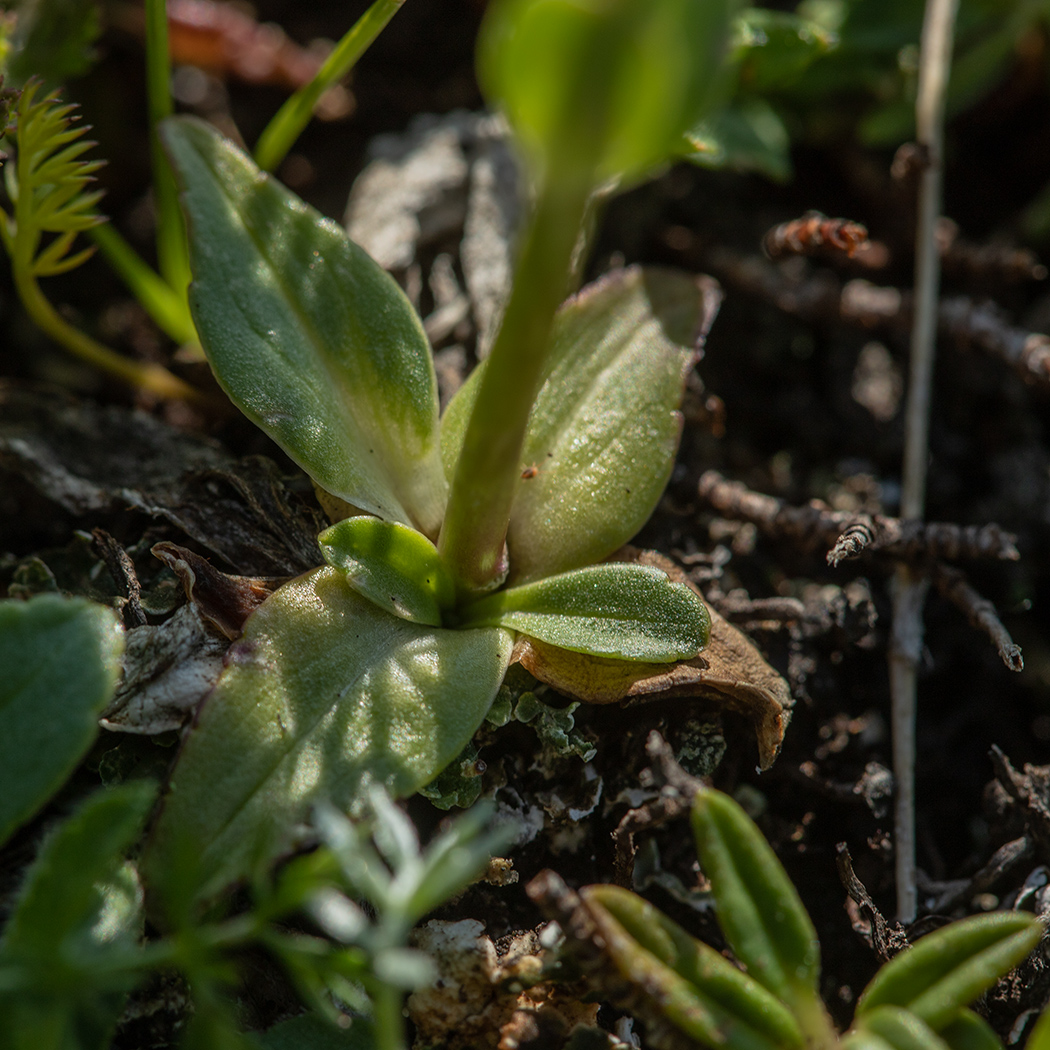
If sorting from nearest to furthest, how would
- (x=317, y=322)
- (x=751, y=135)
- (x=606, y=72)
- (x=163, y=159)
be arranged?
(x=606, y=72), (x=317, y=322), (x=163, y=159), (x=751, y=135)

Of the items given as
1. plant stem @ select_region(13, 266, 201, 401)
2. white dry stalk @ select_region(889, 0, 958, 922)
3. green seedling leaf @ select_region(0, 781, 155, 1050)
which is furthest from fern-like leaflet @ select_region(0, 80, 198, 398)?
white dry stalk @ select_region(889, 0, 958, 922)

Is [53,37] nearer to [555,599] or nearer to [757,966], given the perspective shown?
[555,599]

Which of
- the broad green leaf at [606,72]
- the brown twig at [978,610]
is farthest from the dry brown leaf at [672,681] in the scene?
the broad green leaf at [606,72]

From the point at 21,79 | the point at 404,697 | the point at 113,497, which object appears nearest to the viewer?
the point at 404,697

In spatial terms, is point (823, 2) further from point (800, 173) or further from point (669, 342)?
point (669, 342)

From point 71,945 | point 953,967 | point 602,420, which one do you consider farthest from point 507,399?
point 953,967

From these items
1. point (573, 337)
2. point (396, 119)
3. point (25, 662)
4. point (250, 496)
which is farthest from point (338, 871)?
point (396, 119)
